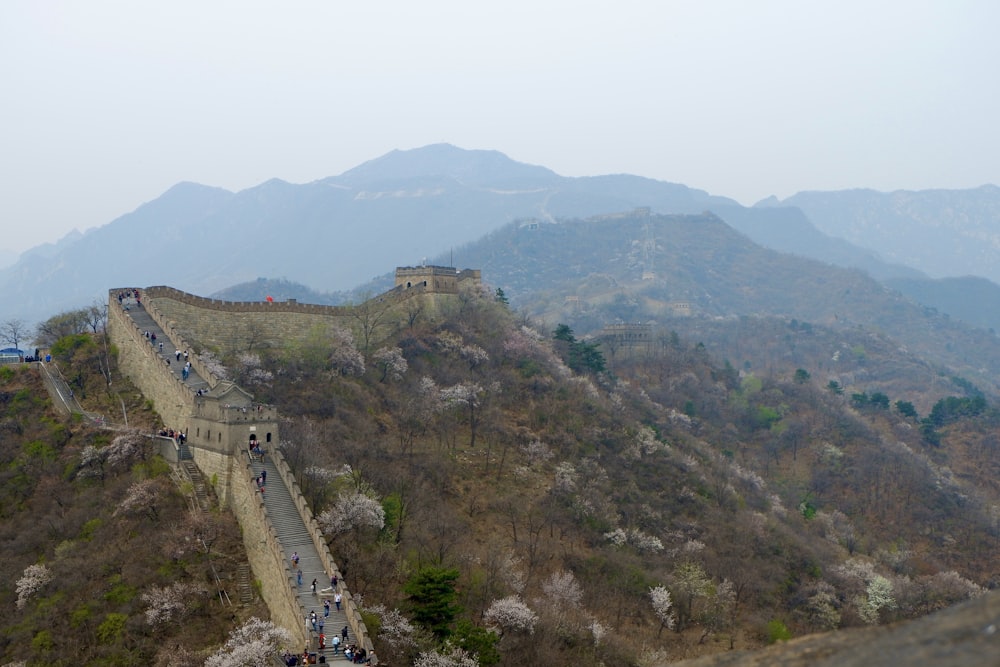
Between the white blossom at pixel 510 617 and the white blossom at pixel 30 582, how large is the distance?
63.4 ft

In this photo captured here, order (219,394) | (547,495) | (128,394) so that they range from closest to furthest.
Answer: (219,394) < (128,394) < (547,495)

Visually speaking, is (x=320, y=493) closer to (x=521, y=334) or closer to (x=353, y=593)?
(x=353, y=593)

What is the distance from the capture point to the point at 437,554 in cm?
4688

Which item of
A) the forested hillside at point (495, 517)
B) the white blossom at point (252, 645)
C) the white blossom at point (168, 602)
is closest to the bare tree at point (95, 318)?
the forested hillside at point (495, 517)

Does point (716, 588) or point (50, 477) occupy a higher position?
point (50, 477)

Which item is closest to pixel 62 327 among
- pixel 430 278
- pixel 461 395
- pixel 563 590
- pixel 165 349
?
pixel 165 349

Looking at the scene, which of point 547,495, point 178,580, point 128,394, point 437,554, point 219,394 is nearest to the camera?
point 178,580

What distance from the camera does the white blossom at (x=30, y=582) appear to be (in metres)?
40.9

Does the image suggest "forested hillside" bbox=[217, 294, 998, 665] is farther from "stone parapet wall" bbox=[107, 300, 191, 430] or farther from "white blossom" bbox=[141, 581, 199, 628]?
"white blossom" bbox=[141, 581, 199, 628]

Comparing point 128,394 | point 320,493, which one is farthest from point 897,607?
point 128,394

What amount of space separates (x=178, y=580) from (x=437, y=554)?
501 inches

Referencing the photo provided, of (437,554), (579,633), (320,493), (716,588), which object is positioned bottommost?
(716,588)

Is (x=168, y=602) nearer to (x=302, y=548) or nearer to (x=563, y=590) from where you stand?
(x=302, y=548)

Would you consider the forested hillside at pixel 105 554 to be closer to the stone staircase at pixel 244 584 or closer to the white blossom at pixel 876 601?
the stone staircase at pixel 244 584
